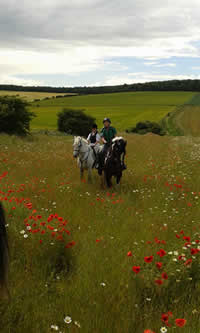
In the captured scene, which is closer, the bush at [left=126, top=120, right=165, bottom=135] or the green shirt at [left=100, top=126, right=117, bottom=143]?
the green shirt at [left=100, top=126, right=117, bottom=143]

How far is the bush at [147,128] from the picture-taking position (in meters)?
57.4

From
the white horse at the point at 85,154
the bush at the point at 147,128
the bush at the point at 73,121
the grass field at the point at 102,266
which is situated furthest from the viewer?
the bush at the point at 147,128

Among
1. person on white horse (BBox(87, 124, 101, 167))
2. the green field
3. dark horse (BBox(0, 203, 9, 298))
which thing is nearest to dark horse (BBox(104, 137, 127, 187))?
person on white horse (BBox(87, 124, 101, 167))

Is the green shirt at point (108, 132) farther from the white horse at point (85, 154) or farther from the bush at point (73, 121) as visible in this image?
the bush at point (73, 121)

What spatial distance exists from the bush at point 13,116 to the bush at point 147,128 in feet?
112

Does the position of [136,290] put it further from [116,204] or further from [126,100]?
[126,100]

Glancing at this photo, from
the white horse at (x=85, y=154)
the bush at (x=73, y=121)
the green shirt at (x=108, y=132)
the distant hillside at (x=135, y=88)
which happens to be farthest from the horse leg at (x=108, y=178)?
the distant hillside at (x=135, y=88)

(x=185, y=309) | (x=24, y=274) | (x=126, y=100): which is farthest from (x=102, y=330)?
(x=126, y=100)

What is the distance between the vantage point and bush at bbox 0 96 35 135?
27.1 m

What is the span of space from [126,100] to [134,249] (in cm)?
11612

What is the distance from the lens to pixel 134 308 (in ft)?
11.0

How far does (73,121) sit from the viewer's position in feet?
168

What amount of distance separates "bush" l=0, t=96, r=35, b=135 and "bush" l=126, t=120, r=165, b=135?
34265mm

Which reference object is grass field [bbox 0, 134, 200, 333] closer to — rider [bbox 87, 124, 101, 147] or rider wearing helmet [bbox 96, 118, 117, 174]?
rider wearing helmet [bbox 96, 118, 117, 174]
